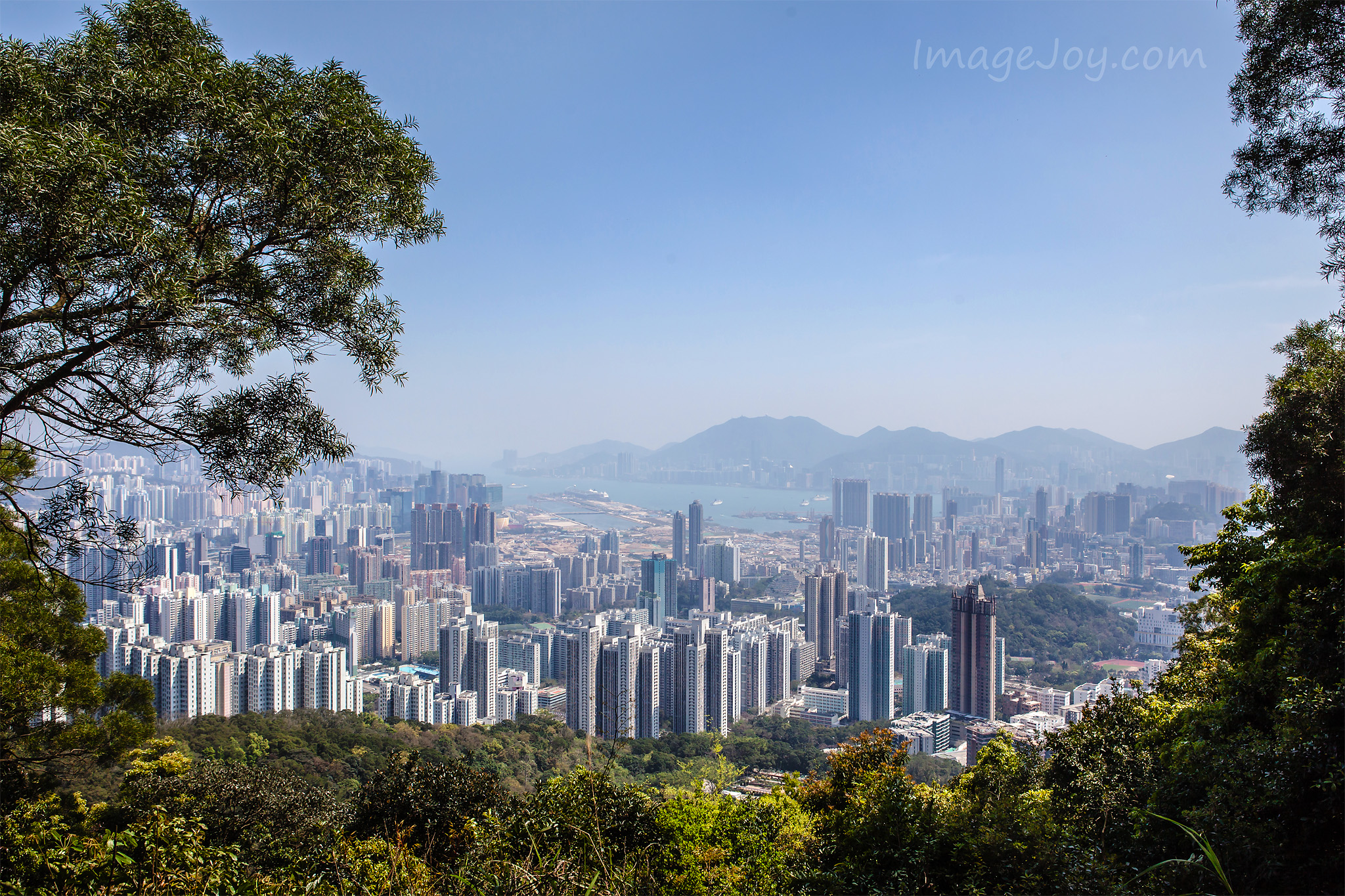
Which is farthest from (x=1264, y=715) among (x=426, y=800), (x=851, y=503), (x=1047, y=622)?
(x=851, y=503)

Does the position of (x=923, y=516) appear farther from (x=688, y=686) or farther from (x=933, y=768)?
(x=933, y=768)

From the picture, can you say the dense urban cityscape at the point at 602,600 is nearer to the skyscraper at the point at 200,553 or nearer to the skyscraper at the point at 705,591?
the skyscraper at the point at 200,553

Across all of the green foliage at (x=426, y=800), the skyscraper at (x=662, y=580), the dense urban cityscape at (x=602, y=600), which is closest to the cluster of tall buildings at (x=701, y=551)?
the dense urban cityscape at (x=602, y=600)

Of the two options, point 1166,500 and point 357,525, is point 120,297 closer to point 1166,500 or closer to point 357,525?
point 1166,500

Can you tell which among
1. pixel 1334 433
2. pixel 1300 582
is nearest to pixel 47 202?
pixel 1300 582

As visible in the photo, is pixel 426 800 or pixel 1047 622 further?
pixel 1047 622

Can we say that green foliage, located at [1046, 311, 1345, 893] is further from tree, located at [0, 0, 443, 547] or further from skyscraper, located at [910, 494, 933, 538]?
skyscraper, located at [910, 494, 933, 538]
